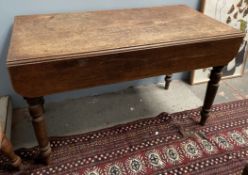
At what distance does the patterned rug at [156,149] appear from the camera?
1312 mm

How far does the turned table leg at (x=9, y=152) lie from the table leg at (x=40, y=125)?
0.37ft

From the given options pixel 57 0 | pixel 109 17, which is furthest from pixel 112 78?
pixel 57 0

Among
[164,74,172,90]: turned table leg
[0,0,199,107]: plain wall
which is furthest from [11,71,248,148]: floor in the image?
[0,0,199,107]: plain wall

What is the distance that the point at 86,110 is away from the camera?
5.61ft

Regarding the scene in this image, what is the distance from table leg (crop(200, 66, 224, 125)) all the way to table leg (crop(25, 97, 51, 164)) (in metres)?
0.93

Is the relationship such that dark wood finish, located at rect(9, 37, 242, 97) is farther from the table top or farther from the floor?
the floor

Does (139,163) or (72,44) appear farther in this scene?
(139,163)

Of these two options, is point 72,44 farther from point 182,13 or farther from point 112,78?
point 182,13

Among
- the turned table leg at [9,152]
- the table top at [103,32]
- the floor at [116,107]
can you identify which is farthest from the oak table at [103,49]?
the floor at [116,107]

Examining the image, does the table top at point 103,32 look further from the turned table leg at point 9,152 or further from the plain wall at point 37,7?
the turned table leg at point 9,152

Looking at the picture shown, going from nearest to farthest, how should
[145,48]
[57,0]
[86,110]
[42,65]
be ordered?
[42,65] < [145,48] < [57,0] < [86,110]

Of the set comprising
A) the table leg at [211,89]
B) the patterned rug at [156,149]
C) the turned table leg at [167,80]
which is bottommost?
the patterned rug at [156,149]

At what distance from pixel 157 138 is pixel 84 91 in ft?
2.13

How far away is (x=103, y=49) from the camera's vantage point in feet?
3.38
